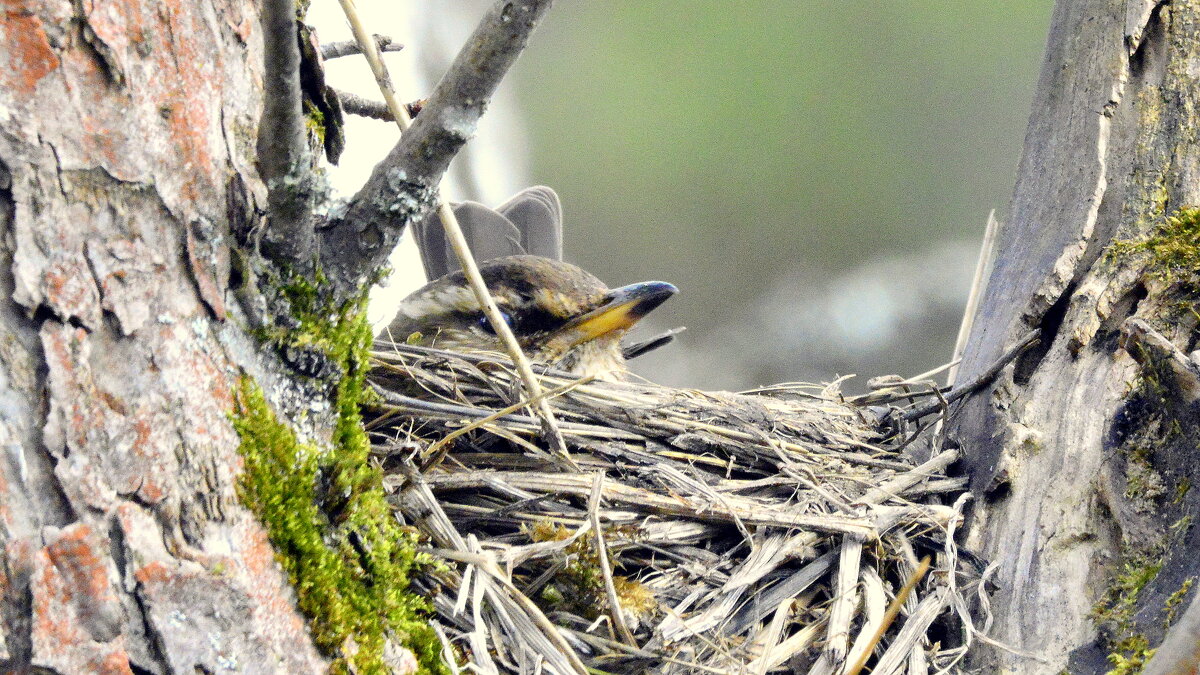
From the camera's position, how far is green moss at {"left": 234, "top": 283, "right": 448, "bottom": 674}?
1382mm

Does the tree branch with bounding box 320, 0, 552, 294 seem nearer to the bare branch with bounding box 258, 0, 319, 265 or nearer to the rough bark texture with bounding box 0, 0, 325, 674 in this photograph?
the bare branch with bounding box 258, 0, 319, 265

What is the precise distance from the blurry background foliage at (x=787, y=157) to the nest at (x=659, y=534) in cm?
171

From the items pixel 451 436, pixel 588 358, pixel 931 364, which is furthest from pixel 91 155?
pixel 931 364

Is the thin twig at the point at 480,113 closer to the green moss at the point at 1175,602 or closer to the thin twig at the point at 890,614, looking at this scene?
the thin twig at the point at 890,614

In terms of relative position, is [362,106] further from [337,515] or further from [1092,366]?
[1092,366]

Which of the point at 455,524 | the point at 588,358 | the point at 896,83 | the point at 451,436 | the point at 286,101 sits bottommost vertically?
the point at 455,524

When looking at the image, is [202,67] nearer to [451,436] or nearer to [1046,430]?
[451,436]

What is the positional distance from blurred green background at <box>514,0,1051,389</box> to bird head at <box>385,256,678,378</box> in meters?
0.97

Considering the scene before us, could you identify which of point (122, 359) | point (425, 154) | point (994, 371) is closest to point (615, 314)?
point (994, 371)

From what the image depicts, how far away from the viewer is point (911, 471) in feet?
7.88

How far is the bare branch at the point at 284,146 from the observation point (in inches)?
50.0

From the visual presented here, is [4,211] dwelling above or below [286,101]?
below

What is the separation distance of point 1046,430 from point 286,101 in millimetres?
1676

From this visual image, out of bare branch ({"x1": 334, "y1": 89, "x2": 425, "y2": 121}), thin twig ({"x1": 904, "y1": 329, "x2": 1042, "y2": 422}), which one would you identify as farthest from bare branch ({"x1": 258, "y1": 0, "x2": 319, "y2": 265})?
thin twig ({"x1": 904, "y1": 329, "x2": 1042, "y2": 422})
